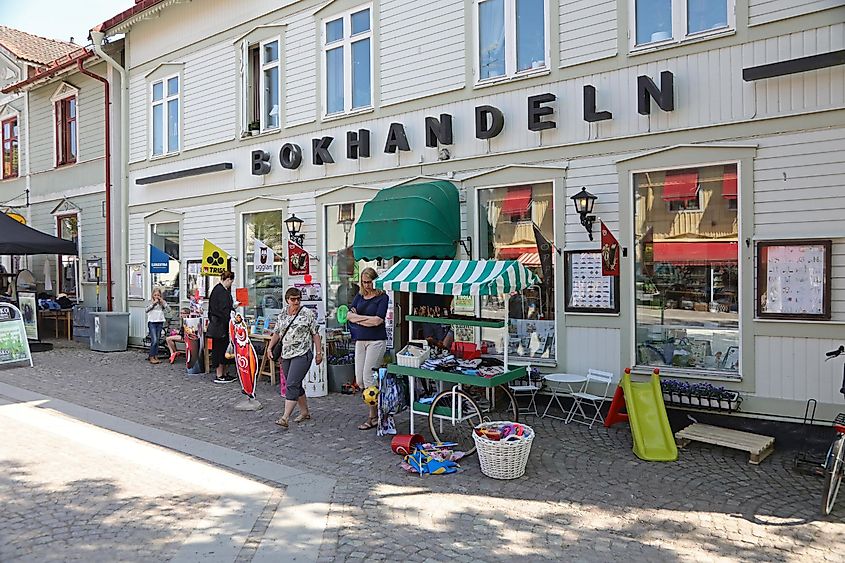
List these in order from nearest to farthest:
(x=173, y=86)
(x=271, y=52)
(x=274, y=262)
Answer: (x=274, y=262), (x=271, y=52), (x=173, y=86)

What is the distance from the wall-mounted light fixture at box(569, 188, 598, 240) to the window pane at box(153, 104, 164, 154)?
34.4 ft

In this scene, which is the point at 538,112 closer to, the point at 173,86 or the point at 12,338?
the point at 173,86

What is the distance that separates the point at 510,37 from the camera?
1002 cm

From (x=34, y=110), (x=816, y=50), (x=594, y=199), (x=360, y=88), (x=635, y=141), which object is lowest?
(x=594, y=199)

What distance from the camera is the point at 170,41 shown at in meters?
15.5

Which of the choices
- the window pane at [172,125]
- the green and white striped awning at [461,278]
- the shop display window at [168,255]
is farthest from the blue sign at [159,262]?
the green and white striped awning at [461,278]

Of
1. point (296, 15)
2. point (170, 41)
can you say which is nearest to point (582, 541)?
point (296, 15)

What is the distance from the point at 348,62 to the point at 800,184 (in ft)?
24.1

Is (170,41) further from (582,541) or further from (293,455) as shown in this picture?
(582,541)

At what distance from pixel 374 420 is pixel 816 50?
20.8ft

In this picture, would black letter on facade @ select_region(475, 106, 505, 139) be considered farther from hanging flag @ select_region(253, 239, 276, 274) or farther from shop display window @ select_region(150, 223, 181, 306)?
shop display window @ select_region(150, 223, 181, 306)

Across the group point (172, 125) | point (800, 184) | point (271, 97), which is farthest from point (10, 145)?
point (800, 184)

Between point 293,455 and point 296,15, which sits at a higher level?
point 296,15

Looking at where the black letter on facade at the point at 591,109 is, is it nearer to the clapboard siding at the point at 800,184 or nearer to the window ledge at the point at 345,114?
the clapboard siding at the point at 800,184
